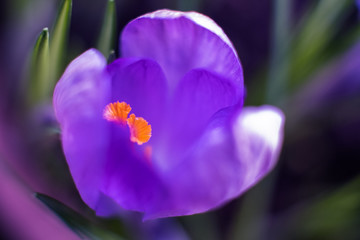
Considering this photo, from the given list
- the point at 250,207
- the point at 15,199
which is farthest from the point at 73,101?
the point at 250,207

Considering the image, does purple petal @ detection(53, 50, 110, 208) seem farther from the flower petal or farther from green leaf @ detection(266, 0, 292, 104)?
green leaf @ detection(266, 0, 292, 104)

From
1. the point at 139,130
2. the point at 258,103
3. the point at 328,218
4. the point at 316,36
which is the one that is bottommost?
the point at 328,218

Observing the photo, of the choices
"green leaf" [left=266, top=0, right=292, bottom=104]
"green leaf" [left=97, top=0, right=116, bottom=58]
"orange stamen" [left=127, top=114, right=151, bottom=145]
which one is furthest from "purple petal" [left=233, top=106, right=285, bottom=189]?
"green leaf" [left=266, top=0, right=292, bottom=104]

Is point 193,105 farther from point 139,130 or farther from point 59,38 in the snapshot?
point 59,38

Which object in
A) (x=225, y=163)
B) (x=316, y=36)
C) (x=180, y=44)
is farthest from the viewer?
(x=316, y=36)

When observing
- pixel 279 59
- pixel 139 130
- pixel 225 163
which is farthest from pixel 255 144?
pixel 279 59

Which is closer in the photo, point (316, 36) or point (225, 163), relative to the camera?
point (225, 163)

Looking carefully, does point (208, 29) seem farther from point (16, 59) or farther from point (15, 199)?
point (16, 59)
